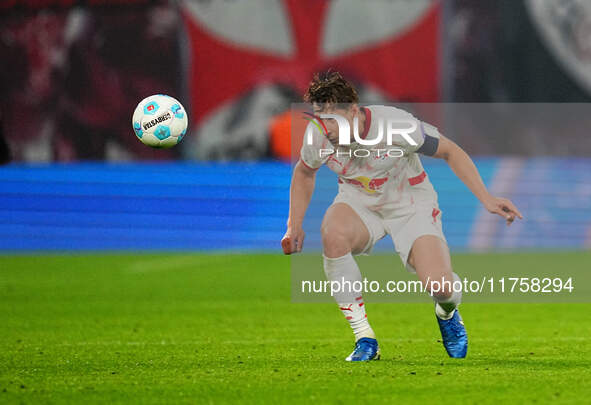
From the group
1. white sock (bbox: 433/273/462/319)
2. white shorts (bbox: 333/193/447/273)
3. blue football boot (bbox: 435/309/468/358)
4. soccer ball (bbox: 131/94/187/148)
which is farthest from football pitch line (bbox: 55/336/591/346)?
soccer ball (bbox: 131/94/187/148)

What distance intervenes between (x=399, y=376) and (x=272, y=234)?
8856 millimetres

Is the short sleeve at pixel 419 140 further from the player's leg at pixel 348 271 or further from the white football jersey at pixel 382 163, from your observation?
the player's leg at pixel 348 271

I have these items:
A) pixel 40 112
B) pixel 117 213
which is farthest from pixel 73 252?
pixel 40 112

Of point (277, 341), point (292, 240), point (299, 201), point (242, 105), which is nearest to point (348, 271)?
point (292, 240)

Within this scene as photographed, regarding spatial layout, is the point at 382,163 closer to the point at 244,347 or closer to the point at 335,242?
the point at 335,242

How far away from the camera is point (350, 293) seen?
6480 mm

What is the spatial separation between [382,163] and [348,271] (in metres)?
0.66

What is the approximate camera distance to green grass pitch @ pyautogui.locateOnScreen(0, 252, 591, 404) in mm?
5477

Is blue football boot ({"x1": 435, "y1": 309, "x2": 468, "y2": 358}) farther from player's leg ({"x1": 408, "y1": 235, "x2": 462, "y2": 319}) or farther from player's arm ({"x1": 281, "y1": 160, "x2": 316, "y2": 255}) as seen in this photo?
player's arm ({"x1": 281, "y1": 160, "x2": 316, "y2": 255})

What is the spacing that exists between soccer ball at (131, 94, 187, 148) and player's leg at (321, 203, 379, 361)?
127 centimetres

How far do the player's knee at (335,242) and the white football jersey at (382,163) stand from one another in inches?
11.1

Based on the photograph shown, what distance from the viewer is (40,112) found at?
1627 cm

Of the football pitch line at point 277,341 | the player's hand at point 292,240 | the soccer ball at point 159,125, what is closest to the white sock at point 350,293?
the player's hand at point 292,240

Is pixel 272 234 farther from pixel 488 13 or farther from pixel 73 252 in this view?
pixel 488 13
